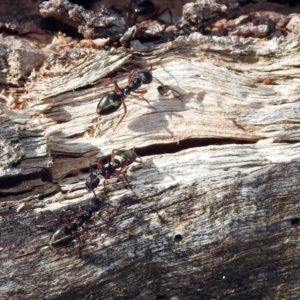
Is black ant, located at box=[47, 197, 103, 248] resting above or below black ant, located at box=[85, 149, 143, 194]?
below

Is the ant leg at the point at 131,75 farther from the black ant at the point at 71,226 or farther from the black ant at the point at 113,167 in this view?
the black ant at the point at 71,226

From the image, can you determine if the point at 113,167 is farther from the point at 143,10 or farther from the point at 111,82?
the point at 143,10

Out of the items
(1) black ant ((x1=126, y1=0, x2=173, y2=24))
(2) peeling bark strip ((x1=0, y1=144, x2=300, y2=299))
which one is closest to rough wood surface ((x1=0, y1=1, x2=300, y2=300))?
(2) peeling bark strip ((x1=0, y1=144, x2=300, y2=299))

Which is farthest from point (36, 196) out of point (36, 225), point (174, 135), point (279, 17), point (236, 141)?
point (279, 17)

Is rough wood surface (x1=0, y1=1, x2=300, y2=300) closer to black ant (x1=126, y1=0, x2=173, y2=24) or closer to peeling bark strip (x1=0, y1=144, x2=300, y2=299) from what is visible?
peeling bark strip (x1=0, y1=144, x2=300, y2=299)

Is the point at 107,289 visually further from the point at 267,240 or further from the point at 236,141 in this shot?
the point at 236,141
